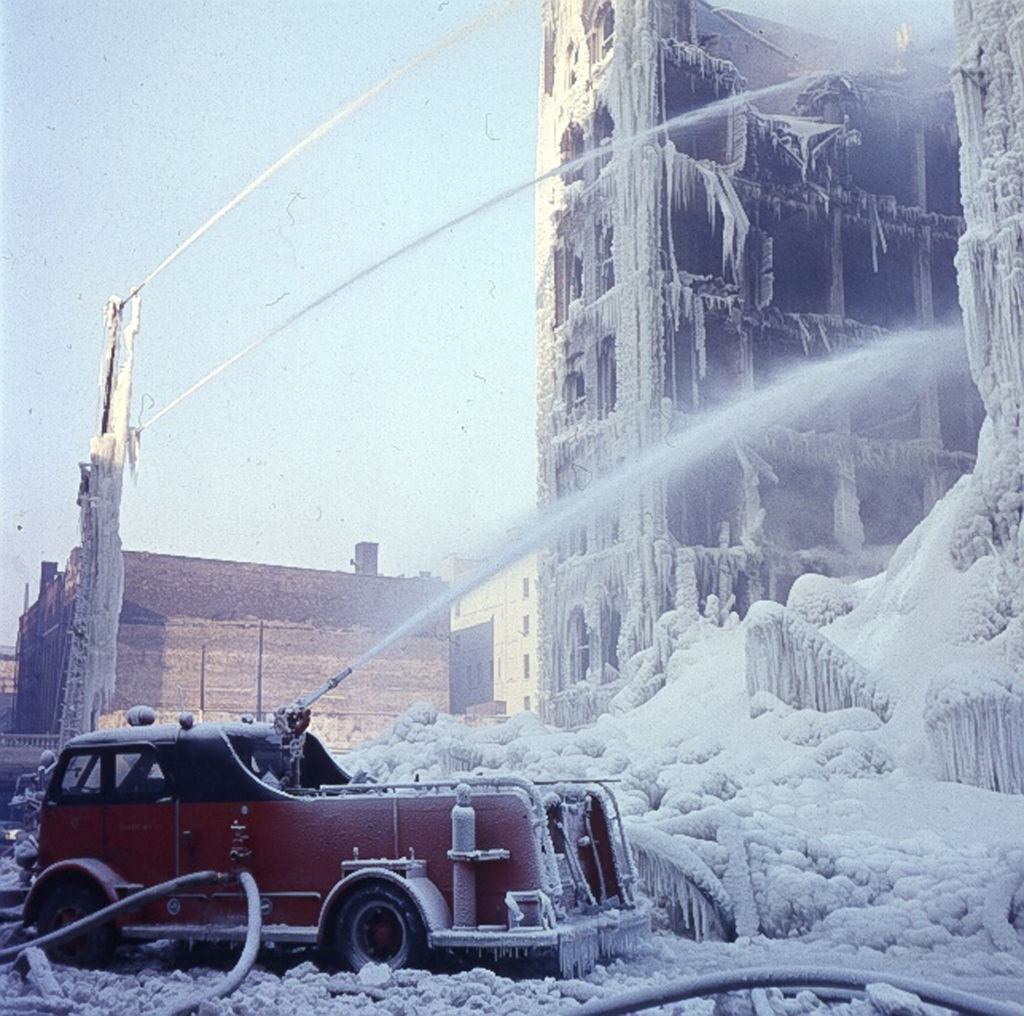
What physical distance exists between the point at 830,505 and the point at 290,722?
1535cm

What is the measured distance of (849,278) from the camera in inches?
850

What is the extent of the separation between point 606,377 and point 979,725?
1093 centimetres

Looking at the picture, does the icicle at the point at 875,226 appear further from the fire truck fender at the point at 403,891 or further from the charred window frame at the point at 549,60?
the fire truck fender at the point at 403,891

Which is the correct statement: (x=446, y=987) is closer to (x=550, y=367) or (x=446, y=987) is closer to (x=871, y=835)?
(x=871, y=835)

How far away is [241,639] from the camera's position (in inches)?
756

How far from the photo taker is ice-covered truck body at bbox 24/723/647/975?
5.38 m

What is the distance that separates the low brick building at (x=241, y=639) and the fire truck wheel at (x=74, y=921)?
11.1 meters

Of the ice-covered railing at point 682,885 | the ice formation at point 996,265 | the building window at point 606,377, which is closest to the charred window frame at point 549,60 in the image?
the building window at point 606,377

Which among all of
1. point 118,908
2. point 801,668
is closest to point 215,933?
point 118,908

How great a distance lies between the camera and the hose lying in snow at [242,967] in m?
4.99

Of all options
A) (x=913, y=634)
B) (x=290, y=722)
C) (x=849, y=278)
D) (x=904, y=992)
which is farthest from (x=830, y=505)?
(x=904, y=992)

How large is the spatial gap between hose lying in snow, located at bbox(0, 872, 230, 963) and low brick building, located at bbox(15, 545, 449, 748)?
11.5 m

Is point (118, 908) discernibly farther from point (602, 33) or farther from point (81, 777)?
point (602, 33)

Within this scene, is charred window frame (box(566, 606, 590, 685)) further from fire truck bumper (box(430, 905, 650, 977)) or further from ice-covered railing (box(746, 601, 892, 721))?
fire truck bumper (box(430, 905, 650, 977))
